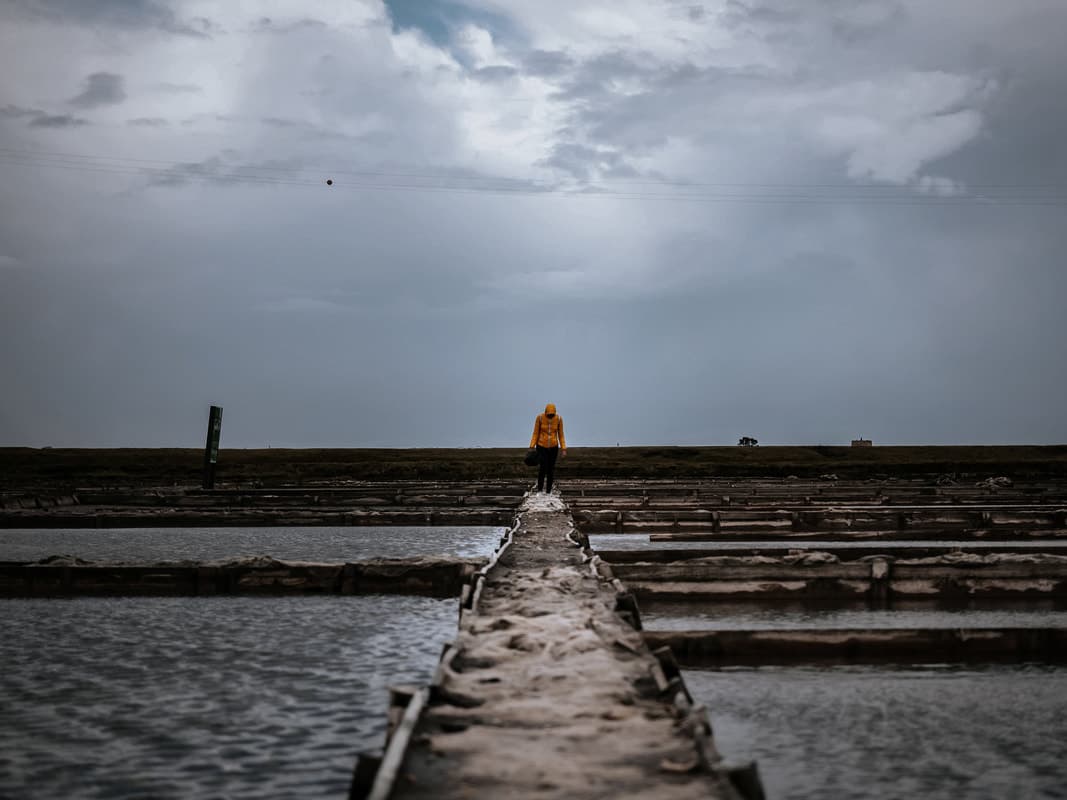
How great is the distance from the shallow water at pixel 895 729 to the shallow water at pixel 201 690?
164 cm

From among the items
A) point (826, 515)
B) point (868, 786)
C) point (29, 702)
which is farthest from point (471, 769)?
point (826, 515)

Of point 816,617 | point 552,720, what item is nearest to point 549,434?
point 816,617

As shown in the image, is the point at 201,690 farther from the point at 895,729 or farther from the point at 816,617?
the point at 816,617

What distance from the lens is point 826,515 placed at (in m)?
13.8

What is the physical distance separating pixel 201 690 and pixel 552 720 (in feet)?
7.50

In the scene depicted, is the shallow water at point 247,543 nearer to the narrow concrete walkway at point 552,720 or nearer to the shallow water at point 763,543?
the shallow water at point 763,543

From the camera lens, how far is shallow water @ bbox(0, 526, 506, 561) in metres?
11.8

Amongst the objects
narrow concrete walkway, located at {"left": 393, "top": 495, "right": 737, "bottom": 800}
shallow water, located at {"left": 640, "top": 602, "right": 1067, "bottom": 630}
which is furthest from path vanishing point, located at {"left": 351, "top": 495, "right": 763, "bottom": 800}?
shallow water, located at {"left": 640, "top": 602, "right": 1067, "bottom": 630}

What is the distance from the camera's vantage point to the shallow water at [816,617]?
691cm

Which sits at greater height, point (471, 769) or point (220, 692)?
point (471, 769)

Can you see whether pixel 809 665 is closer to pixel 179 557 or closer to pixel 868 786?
pixel 868 786

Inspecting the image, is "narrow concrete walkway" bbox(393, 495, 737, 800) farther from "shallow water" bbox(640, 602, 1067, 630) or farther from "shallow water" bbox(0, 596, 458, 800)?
"shallow water" bbox(640, 602, 1067, 630)

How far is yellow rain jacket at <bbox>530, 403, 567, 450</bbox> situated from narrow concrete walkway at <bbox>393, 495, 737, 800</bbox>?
9565mm

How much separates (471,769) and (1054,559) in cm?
683
